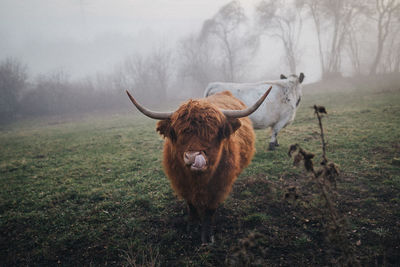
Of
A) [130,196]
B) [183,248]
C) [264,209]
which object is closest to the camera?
[183,248]

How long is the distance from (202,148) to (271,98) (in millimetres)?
5045

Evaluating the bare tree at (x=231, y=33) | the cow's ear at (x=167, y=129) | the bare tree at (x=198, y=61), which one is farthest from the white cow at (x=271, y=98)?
the bare tree at (x=198, y=61)

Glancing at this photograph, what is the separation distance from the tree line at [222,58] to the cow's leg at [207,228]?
1153 inches

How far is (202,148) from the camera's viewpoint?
2.31 meters

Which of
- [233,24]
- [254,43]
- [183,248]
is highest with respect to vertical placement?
[233,24]

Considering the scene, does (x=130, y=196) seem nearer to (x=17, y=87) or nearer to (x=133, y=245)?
(x=133, y=245)

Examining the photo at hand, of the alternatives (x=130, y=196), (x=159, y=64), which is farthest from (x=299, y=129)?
(x=159, y=64)

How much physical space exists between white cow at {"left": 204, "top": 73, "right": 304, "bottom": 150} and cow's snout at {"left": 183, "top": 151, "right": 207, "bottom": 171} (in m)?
4.39

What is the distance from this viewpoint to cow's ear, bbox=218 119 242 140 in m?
2.64

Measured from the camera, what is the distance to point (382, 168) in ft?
15.6

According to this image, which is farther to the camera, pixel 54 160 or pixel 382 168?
pixel 54 160

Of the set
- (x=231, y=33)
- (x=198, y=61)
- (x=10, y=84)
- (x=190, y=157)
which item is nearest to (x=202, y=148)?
(x=190, y=157)

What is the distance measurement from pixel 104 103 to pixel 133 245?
34.6 meters

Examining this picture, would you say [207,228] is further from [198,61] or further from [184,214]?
[198,61]
